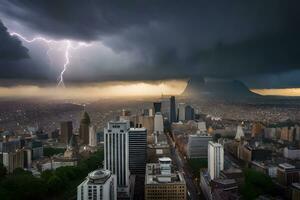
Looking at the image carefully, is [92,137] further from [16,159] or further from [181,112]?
[181,112]

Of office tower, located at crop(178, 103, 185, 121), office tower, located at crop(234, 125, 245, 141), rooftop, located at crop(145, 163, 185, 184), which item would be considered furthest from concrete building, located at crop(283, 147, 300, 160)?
office tower, located at crop(178, 103, 185, 121)

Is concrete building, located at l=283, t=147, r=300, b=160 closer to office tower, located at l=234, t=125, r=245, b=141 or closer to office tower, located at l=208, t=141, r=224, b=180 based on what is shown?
office tower, located at l=208, t=141, r=224, b=180

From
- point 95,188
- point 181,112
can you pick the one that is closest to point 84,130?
point 181,112

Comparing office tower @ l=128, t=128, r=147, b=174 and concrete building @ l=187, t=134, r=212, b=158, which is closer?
office tower @ l=128, t=128, r=147, b=174

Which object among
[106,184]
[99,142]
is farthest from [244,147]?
[106,184]

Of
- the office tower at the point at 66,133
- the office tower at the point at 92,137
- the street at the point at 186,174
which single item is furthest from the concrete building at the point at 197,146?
the office tower at the point at 66,133

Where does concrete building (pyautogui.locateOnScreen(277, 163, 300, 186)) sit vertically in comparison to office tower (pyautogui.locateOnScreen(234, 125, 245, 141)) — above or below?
below

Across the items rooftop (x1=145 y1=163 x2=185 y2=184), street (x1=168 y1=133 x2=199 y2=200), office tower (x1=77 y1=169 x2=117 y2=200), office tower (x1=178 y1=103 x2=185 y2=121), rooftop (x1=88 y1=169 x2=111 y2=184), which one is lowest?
street (x1=168 y1=133 x2=199 y2=200)

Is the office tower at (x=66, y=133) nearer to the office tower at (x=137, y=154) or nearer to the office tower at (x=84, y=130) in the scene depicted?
the office tower at (x=84, y=130)

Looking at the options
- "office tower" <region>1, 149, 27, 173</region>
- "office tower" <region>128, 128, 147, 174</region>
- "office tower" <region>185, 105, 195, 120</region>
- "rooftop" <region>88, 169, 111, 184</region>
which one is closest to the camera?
"rooftop" <region>88, 169, 111, 184</region>

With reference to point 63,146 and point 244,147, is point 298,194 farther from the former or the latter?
point 63,146
